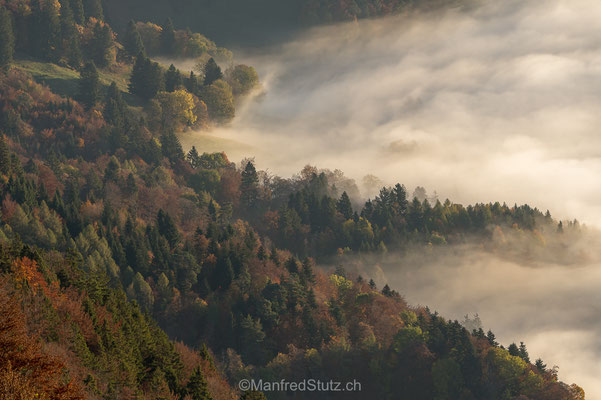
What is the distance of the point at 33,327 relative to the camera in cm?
11881

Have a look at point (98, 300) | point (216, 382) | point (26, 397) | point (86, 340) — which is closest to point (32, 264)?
point (98, 300)

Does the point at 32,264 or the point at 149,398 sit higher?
the point at 32,264

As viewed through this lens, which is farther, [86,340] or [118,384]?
[86,340]

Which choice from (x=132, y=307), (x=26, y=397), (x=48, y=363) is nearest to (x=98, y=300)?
(x=132, y=307)

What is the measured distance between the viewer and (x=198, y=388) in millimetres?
126875

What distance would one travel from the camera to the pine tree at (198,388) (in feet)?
414

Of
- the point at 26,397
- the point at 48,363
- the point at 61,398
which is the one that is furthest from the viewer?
the point at 48,363

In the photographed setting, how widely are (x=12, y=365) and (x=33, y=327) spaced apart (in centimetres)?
3476

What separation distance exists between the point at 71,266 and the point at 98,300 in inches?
461

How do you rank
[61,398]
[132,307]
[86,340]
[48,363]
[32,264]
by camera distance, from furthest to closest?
[132,307], [32,264], [86,340], [48,363], [61,398]

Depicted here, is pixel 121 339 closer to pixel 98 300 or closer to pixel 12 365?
pixel 98 300

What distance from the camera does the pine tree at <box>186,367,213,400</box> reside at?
12631 cm

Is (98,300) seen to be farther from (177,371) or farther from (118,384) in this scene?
(118,384)

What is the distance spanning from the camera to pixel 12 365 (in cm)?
8481
